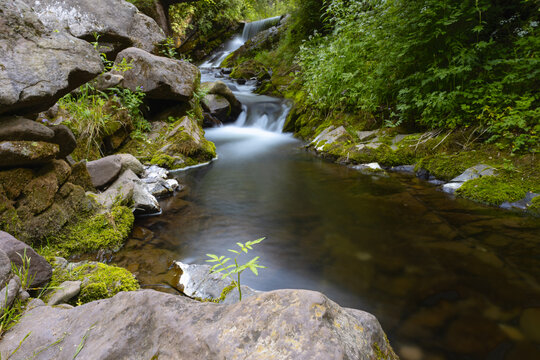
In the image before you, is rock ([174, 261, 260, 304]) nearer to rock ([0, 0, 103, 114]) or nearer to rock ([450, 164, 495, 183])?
rock ([0, 0, 103, 114])

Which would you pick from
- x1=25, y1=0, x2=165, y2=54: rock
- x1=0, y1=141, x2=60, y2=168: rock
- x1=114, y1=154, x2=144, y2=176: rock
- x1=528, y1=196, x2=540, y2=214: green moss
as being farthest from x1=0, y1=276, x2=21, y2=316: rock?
x1=25, y1=0, x2=165, y2=54: rock

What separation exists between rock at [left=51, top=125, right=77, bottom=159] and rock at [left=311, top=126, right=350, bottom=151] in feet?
18.2

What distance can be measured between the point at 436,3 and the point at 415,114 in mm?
2059

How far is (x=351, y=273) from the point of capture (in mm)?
2670

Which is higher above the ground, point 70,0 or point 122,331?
point 70,0

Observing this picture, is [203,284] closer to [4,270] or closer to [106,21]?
[4,270]

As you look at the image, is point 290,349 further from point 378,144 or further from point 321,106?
point 321,106

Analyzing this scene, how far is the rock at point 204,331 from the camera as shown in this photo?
0.98 m

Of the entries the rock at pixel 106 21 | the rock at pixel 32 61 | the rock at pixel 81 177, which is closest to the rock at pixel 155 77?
the rock at pixel 106 21

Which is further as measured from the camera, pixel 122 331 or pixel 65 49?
pixel 65 49

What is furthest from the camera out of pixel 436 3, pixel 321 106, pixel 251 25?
pixel 251 25

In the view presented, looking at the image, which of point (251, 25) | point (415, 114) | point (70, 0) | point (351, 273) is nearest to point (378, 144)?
point (415, 114)

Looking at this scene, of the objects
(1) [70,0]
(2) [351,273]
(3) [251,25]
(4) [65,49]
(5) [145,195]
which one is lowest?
(2) [351,273]

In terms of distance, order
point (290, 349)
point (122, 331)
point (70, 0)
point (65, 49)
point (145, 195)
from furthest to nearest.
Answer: point (70, 0) → point (145, 195) → point (65, 49) → point (122, 331) → point (290, 349)
